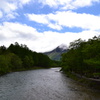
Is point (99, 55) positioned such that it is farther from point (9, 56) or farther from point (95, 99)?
point (9, 56)

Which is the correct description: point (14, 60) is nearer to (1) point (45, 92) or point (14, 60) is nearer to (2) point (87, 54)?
(2) point (87, 54)

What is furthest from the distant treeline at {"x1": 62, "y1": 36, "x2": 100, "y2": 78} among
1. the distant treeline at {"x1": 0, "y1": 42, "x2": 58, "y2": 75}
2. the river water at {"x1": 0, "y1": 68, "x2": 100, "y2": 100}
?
the distant treeline at {"x1": 0, "y1": 42, "x2": 58, "y2": 75}

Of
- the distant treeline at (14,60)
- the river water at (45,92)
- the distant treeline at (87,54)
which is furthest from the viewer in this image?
the distant treeline at (14,60)

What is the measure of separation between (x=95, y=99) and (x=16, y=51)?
163m

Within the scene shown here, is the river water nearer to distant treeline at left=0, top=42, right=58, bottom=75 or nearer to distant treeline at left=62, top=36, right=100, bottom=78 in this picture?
distant treeline at left=62, top=36, right=100, bottom=78

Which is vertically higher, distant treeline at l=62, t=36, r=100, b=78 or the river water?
distant treeline at l=62, t=36, r=100, b=78

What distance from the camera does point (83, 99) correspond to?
3412 cm

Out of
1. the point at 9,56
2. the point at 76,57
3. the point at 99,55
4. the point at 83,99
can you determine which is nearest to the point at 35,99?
the point at 83,99

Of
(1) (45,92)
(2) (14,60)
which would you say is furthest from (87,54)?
(2) (14,60)

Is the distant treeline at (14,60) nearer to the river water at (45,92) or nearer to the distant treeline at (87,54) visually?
the distant treeline at (87,54)

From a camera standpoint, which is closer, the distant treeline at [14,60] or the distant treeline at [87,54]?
the distant treeline at [87,54]

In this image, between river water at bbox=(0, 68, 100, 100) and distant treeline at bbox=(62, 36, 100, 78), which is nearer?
river water at bbox=(0, 68, 100, 100)

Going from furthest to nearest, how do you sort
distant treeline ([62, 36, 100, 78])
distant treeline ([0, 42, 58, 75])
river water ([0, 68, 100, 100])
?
distant treeline ([0, 42, 58, 75]) → distant treeline ([62, 36, 100, 78]) → river water ([0, 68, 100, 100])

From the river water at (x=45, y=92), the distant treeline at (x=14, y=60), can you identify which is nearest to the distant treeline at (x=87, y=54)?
the river water at (x=45, y=92)
